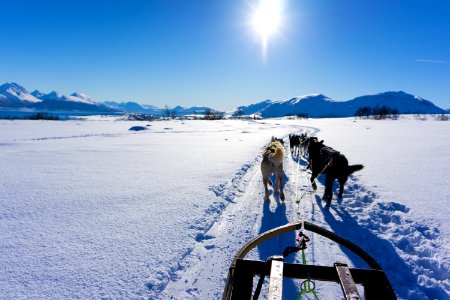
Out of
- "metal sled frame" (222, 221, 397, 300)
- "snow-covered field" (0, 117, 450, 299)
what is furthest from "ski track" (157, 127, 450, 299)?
"metal sled frame" (222, 221, 397, 300)

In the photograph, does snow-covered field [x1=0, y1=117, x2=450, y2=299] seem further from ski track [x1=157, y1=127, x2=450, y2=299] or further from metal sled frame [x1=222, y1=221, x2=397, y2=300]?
metal sled frame [x1=222, y1=221, x2=397, y2=300]

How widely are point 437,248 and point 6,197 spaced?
875cm

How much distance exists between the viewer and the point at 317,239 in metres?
4.43

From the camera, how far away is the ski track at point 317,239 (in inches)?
129

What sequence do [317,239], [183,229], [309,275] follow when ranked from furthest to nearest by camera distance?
[183,229] → [317,239] → [309,275]

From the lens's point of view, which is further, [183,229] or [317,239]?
[183,229]

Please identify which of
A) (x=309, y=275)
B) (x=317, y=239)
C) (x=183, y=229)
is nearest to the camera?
(x=309, y=275)

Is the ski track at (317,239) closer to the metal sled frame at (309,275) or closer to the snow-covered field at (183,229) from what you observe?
the snow-covered field at (183,229)

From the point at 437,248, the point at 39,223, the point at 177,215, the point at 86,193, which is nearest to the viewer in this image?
the point at 437,248

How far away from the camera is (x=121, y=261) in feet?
12.2

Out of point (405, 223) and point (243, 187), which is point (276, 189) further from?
point (405, 223)

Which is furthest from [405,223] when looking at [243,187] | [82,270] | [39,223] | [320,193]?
[39,223]

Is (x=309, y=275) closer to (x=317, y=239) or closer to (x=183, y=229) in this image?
(x=317, y=239)

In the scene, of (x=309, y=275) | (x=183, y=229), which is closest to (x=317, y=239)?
Answer: (x=309, y=275)
